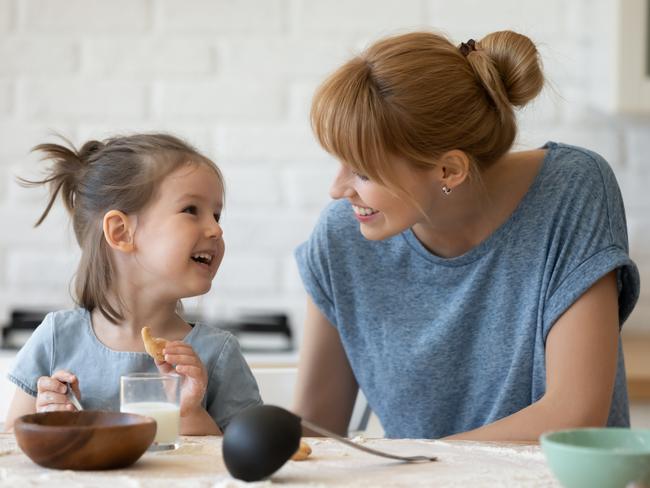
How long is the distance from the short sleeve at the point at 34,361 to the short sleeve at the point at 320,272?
1.41 feet

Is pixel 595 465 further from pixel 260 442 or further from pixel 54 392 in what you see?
pixel 54 392

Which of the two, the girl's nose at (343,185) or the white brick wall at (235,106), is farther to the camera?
the white brick wall at (235,106)

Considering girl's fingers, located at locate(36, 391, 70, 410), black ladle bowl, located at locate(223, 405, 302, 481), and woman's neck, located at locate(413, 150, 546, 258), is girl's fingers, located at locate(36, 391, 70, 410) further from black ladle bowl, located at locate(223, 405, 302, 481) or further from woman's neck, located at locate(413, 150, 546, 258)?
woman's neck, located at locate(413, 150, 546, 258)

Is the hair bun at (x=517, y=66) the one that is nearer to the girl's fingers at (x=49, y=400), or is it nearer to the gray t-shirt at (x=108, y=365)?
the gray t-shirt at (x=108, y=365)

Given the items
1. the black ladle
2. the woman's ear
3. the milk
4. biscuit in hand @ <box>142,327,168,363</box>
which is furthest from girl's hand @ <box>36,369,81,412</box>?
the woman's ear

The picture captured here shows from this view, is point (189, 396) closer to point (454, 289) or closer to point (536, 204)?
point (454, 289)

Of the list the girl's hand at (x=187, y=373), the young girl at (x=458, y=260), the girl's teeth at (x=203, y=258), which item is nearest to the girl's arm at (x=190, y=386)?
the girl's hand at (x=187, y=373)

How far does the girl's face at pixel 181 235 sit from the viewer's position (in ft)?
5.11

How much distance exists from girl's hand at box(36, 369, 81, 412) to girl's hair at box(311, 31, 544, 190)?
49 cm

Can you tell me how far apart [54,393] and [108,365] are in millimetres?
203

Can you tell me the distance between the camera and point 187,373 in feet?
4.39

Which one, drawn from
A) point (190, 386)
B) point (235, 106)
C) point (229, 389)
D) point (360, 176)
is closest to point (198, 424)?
point (190, 386)

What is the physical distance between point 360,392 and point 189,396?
20.5 inches

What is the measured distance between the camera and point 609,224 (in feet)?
5.12
